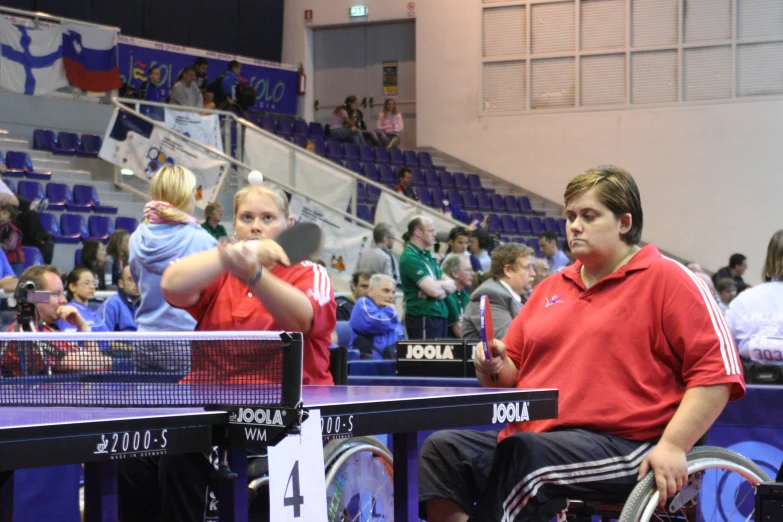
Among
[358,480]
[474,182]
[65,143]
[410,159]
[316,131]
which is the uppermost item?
[316,131]

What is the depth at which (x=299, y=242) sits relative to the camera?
9.03 feet

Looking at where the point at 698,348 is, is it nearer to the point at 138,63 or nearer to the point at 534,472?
the point at 534,472

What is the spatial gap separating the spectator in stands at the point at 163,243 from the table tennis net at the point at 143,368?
→ 1177 millimetres

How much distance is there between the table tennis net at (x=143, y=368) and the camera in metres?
2.43

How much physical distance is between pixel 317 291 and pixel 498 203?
48.6ft

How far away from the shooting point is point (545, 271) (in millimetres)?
9641

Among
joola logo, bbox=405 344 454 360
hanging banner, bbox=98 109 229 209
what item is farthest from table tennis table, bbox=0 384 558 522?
hanging banner, bbox=98 109 229 209

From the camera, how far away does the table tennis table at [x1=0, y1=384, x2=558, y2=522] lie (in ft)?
6.25

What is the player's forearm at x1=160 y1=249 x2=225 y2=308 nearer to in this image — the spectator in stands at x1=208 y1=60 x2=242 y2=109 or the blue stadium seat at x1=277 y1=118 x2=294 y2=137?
the spectator in stands at x1=208 y1=60 x2=242 y2=109

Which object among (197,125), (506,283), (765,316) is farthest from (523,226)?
(765,316)

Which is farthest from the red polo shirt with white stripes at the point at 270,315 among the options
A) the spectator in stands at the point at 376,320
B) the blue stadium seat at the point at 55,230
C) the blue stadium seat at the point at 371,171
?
the blue stadium seat at the point at 371,171

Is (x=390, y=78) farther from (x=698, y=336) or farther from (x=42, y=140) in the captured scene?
(x=698, y=336)

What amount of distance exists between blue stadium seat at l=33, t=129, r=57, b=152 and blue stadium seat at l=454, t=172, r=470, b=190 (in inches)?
284

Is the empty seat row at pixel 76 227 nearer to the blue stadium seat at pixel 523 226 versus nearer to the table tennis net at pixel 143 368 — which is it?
the blue stadium seat at pixel 523 226
